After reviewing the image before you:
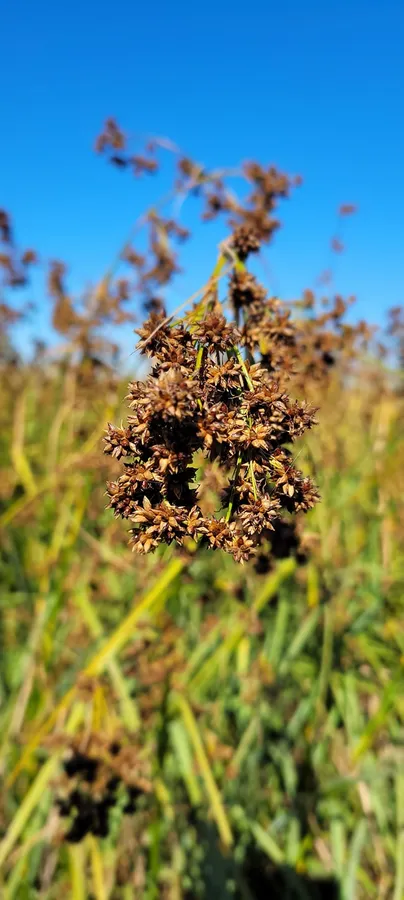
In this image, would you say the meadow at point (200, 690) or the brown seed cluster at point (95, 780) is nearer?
the brown seed cluster at point (95, 780)

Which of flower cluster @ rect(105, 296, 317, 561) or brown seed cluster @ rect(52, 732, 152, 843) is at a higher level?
flower cluster @ rect(105, 296, 317, 561)

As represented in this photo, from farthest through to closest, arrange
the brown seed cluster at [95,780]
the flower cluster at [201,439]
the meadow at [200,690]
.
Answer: the meadow at [200,690] < the brown seed cluster at [95,780] < the flower cluster at [201,439]

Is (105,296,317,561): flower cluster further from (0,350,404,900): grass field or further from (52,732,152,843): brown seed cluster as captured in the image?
(52,732,152,843): brown seed cluster

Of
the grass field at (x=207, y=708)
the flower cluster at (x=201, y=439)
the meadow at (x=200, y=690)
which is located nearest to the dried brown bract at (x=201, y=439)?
the flower cluster at (x=201, y=439)

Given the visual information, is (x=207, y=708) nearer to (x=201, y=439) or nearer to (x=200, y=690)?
(x=200, y=690)

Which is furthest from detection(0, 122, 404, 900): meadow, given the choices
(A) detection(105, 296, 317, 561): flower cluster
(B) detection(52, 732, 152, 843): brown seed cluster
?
(A) detection(105, 296, 317, 561): flower cluster

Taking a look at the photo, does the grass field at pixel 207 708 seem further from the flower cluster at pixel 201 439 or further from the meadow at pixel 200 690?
the flower cluster at pixel 201 439

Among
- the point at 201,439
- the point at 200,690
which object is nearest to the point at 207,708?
the point at 200,690
